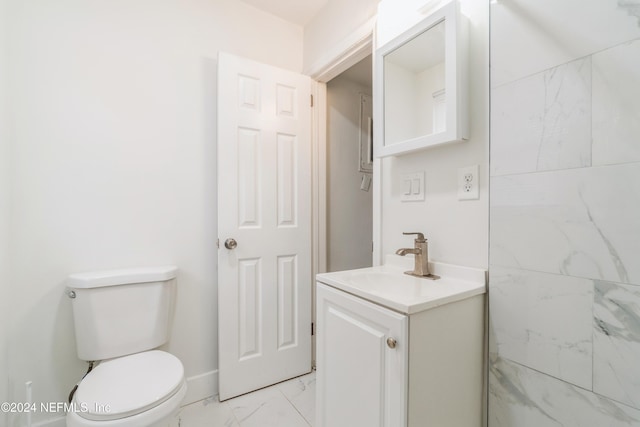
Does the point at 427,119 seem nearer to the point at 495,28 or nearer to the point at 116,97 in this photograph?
the point at 495,28

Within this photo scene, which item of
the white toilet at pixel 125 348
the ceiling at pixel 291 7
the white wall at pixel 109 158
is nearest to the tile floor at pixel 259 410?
the white wall at pixel 109 158

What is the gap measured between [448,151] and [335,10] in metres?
1.24

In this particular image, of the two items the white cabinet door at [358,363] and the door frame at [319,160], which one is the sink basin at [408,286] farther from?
the door frame at [319,160]

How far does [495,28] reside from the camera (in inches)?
37.7

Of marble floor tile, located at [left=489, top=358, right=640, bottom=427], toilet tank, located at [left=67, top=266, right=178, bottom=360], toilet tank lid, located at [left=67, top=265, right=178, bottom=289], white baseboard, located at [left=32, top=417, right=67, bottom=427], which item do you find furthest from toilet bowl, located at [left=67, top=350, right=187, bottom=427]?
marble floor tile, located at [left=489, top=358, right=640, bottom=427]

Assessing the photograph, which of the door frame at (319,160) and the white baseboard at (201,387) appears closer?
the white baseboard at (201,387)

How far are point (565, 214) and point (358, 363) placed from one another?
77 centimetres

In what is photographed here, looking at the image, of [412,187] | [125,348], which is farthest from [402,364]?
[125,348]

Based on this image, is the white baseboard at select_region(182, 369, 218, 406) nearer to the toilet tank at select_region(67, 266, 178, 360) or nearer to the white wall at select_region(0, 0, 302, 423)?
the white wall at select_region(0, 0, 302, 423)

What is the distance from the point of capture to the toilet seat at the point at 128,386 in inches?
36.9

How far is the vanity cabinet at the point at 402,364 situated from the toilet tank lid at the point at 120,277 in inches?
35.1

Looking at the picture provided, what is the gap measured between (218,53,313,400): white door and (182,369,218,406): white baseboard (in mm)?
115

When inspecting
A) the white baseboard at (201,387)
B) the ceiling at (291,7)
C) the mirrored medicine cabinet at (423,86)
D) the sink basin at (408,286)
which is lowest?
the white baseboard at (201,387)

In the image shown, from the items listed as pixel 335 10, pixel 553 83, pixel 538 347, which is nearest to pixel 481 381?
pixel 538 347
